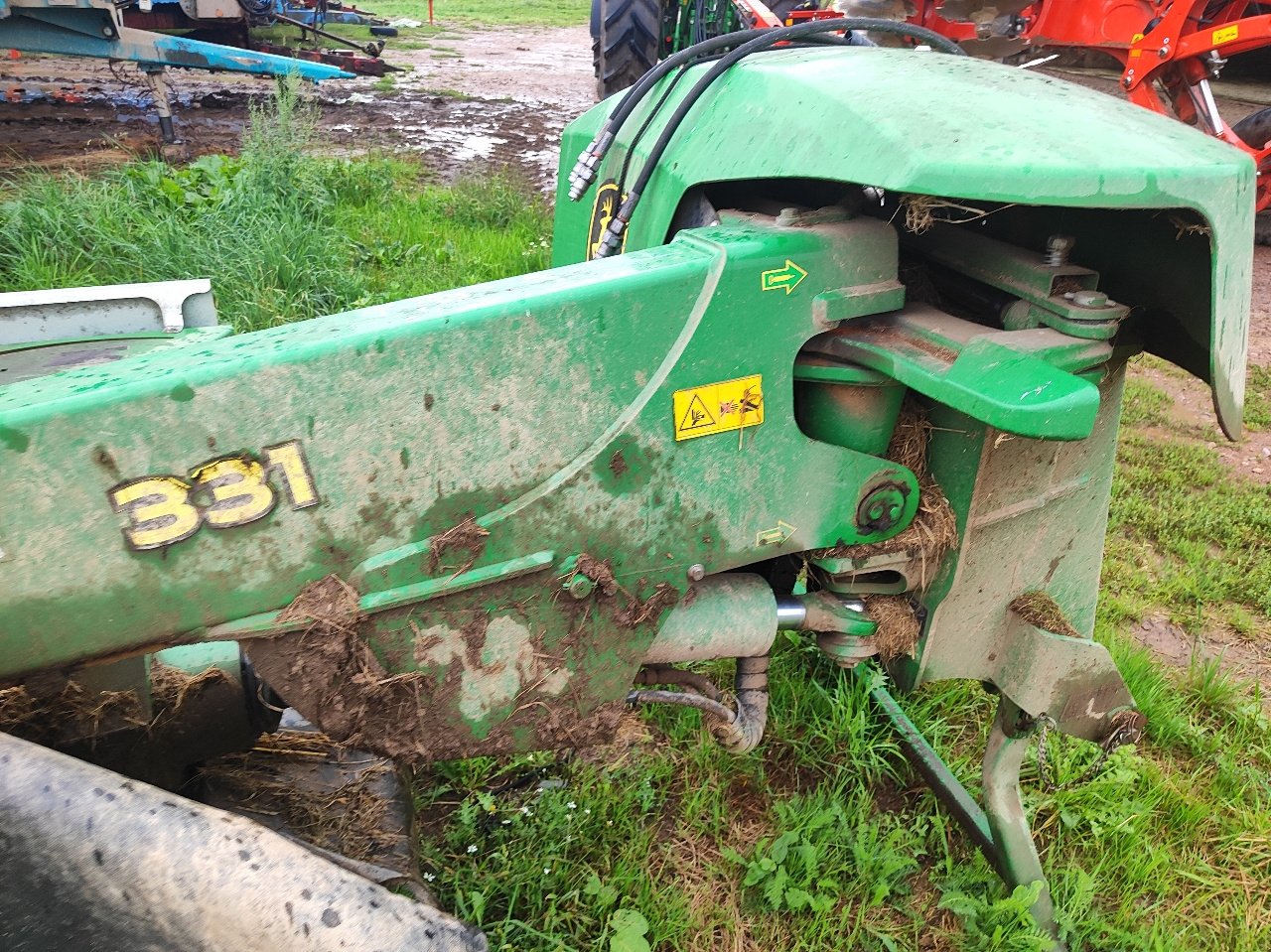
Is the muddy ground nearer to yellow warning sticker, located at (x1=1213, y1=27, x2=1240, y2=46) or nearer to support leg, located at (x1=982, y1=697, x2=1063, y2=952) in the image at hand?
yellow warning sticker, located at (x1=1213, y1=27, x2=1240, y2=46)

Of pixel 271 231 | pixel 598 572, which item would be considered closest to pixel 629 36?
pixel 271 231

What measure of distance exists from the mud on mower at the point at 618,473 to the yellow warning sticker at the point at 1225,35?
4.66 m

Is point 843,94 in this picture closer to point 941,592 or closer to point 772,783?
point 941,592

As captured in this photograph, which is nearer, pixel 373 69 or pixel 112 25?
pixel 112 25

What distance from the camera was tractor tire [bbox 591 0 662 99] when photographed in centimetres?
655

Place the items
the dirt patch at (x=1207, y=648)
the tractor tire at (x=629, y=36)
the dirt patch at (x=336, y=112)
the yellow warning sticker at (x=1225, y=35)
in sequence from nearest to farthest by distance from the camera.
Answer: the dirt patch at (x=1207, y=648), the yellow warning sticker at (x=1225, y=35), the tractor tire at (x=629, y=36), the dirt patch at (x=336, y=112)

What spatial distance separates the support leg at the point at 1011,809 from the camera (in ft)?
5.97

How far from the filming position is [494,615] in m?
1.22

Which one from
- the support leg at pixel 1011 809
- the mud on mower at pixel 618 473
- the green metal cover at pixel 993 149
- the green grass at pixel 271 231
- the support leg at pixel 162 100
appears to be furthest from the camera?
the support leg at pixel 162 100

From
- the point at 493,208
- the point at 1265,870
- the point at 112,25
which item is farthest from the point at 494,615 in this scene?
the point at 112,25

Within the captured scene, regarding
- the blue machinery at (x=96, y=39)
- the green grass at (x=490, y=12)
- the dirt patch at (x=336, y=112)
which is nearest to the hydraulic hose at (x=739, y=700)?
the dirt patch at (x=336, y=112)

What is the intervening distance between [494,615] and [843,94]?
2.67ft

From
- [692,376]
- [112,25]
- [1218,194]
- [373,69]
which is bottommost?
[373,69]

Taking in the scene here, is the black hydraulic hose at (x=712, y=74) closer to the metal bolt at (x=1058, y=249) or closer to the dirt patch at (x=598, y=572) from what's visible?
the metal bolt at (x=1058, y=249)
